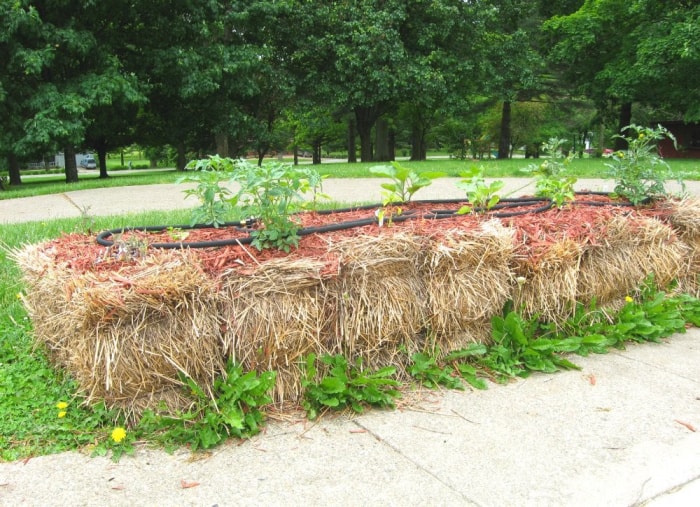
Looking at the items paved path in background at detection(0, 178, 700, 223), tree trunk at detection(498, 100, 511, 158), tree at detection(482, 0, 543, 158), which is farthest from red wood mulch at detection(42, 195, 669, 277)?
tree trunk at detection(498, 100, 511, 158)

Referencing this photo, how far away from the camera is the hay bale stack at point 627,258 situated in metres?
3.46

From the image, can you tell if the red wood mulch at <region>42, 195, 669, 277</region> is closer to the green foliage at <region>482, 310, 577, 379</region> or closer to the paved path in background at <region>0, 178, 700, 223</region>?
the green foliage at <region>482, 310, 577, 379</region>

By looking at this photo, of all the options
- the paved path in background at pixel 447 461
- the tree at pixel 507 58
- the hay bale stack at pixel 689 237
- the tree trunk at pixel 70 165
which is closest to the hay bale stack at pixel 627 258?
the hay bale stack at pixel 689 237

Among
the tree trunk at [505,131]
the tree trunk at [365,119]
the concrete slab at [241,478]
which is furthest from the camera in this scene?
the tree trunk at [505,131]

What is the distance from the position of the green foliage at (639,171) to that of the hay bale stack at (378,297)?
2.33 meters

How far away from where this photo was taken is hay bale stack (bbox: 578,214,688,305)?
3.46 meters

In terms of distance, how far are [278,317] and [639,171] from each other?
331 cm

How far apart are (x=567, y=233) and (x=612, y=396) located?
42.9 inches

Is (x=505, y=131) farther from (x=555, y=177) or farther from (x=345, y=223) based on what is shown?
(x=345, y=223)

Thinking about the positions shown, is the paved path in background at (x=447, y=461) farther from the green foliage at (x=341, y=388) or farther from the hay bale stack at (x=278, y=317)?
the hay bale stack at (x=278, y=317)

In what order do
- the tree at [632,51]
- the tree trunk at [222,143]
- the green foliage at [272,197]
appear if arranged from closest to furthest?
the green foliage at [272,197]
the tree trunk at [222,143]
the tree at [632,51]

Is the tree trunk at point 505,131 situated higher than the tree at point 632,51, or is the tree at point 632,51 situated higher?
the tree at point 632,51

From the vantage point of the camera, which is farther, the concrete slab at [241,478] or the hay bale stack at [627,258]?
the hay bale stack at [627,258]

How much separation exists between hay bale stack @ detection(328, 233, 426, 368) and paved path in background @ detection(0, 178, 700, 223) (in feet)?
15.6
